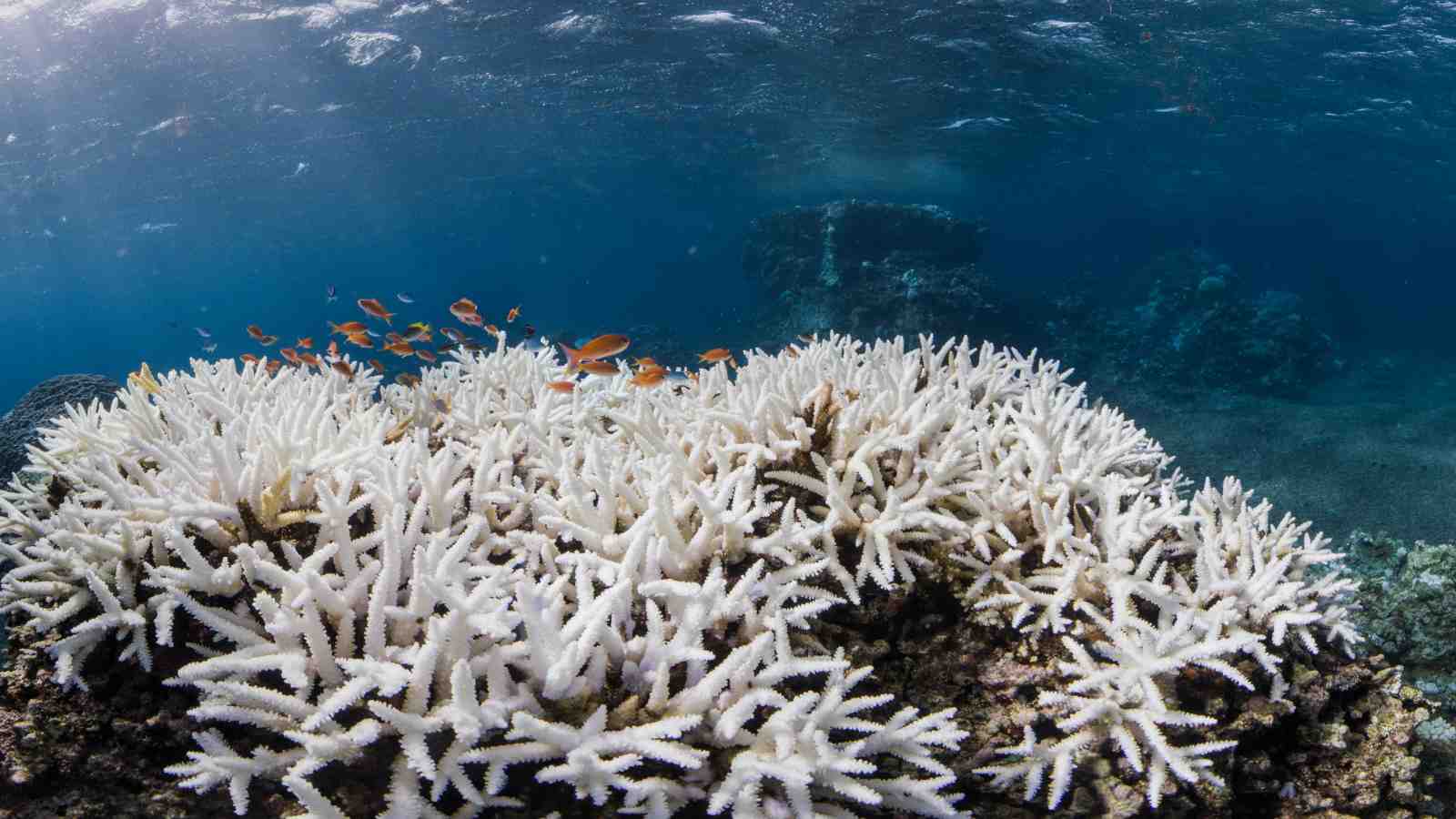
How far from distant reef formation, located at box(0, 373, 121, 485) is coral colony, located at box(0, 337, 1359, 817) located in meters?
5.43

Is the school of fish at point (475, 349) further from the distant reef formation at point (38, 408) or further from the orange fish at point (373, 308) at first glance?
the distant reef formation at point (38, 408)

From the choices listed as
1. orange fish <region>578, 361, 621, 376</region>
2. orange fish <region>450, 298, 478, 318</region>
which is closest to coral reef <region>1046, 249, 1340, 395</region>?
orange fish <region>450, 298, 478, 318</region>

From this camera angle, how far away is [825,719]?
2.35 m

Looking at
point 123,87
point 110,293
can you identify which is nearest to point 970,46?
point 123,87

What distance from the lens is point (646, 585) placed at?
2.52 metres

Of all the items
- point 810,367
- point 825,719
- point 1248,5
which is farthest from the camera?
point 1248,5

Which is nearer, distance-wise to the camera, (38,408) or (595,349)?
(595,349)

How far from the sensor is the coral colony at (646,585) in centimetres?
220

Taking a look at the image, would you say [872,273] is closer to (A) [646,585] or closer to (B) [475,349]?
(B) [475,349]

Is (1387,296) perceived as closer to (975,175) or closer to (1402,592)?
(975,175)

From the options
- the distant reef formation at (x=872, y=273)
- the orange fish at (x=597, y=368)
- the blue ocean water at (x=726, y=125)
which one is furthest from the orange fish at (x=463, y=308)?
the distant reef formation at (x=872, y=273)

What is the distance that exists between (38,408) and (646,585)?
10.1 m

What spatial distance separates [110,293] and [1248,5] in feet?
347

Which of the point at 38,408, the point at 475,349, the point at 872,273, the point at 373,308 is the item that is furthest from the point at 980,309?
the point at 38,408
